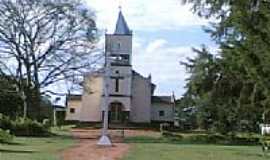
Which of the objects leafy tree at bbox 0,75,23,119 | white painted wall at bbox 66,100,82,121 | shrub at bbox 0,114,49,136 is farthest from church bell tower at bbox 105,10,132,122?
shrub at bbox 0,114,49,136

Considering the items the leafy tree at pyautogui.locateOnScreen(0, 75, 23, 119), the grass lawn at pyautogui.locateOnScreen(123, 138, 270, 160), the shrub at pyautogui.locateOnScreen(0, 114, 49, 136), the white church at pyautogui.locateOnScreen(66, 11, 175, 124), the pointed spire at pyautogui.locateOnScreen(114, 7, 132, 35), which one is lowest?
the grass lawn at pyautogui.locateOnScreen(123, 138, 270, 160)

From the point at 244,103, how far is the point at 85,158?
1120 inches

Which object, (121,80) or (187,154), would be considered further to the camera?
(121,80)

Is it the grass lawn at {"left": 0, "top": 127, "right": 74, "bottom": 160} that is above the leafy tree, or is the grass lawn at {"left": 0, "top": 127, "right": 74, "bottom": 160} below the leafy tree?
below

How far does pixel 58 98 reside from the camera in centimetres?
6669

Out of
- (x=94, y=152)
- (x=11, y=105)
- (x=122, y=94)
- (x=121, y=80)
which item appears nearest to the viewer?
(x=94, y=152)

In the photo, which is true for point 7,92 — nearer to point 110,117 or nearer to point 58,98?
point 58,98

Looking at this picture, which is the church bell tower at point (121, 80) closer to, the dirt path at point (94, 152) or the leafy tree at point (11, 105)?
the leafy tree at point (11, 105)

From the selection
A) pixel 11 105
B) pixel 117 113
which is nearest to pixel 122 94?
pixel 117 113

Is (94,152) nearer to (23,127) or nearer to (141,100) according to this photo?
(23,127)

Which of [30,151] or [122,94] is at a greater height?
[122,94]

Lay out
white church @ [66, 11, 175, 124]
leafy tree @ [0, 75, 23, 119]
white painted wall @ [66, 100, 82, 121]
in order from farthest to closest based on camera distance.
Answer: white painted wall @ [66, 100, 82, 121]
white church @ [66, 11, 175, 124]
leafy tree @ [0, 75, 23, 119]

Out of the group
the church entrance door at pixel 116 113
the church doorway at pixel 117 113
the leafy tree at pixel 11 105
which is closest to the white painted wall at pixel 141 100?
the church doorway at pixel 117 113

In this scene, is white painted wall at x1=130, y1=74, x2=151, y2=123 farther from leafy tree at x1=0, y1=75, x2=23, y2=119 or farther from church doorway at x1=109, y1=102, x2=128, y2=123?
leafy tree at x1=0, y1=75, x2=23, y2=119
